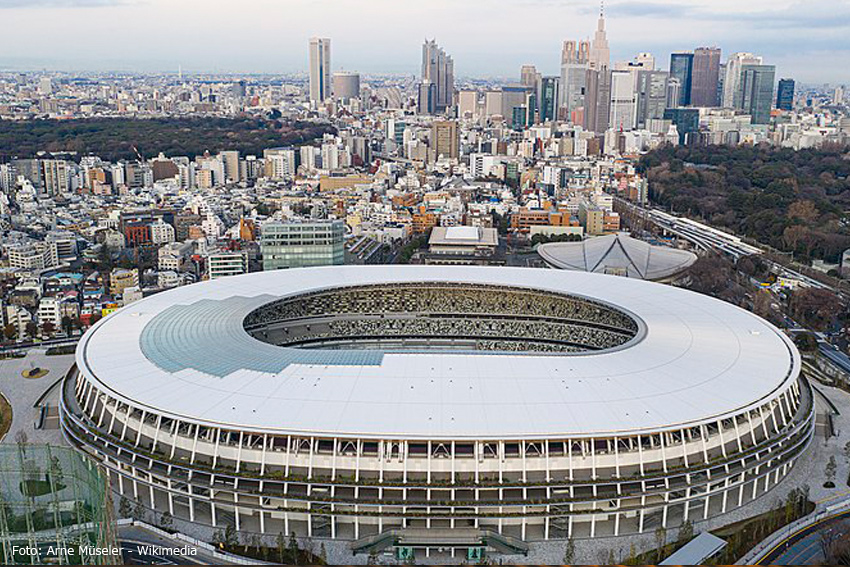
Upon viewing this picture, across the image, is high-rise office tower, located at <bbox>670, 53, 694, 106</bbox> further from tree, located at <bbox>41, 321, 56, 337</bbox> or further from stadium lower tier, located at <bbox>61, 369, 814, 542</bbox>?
stadium lower tier, located at <bbox>61, 369, 814, 542</bbox>

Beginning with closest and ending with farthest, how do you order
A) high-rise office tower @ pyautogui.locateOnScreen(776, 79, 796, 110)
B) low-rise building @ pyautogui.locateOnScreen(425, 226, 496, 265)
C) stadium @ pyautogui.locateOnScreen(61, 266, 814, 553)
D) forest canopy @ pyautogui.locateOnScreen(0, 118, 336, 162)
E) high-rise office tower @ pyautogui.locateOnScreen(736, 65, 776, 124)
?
stadium @ pyautogui.locateOnScreen(61, 266, 814, 553)
low-rise building @ pyautogui.locateOnScreen(425, 226, 496, 265)
forest canopy @ pyautogui.locateOnScreen(0, 118, 336, 162)
high-rise office tower @ pyautogui.locateOnScreen(736, 65, 776, 124)
high-rise office tower @ pyautogui.locateOnScreen(776, 79, 796, 110)

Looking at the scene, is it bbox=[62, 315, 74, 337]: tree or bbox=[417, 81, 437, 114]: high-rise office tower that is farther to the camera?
bbox=[417, 81, 437, 114]: high-rise office tower

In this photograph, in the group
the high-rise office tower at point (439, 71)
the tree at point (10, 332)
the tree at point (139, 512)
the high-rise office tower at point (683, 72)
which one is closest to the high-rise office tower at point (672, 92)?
the high-rise office tower at point (683, 72)

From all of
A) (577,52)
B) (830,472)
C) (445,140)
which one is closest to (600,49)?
(577,52)

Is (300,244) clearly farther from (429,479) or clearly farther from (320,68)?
(320,68)

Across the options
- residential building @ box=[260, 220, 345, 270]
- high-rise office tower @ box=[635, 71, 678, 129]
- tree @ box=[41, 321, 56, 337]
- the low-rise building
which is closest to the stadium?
tree @ box=[41, 321, 56, 337]

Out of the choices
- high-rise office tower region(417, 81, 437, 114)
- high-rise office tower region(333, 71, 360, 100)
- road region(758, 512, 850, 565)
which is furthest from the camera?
high-rise office tower region(333, 71, 360, 100)

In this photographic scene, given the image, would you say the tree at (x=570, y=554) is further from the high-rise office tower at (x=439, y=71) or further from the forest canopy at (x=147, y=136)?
the high-rise office tower at (x=439, y=71)
